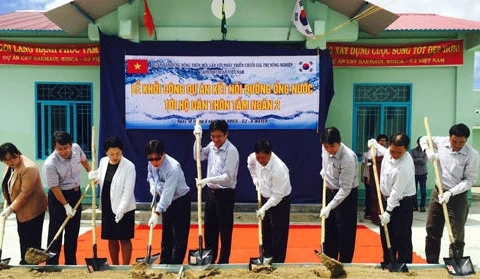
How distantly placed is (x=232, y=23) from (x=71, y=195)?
3884mm

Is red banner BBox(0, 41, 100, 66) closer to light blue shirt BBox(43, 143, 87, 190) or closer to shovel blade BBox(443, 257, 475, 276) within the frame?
light blue shirt BBox(43, 143, 87, 190)

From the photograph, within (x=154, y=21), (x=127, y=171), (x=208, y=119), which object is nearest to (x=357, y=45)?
(x=208, y=119)

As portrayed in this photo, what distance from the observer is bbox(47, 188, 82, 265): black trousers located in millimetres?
3916

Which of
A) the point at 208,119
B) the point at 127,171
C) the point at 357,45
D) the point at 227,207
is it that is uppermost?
the point at 357,45

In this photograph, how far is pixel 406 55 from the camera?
7559mm

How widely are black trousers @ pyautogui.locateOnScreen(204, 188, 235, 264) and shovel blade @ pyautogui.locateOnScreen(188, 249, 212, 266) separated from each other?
14.7 inches

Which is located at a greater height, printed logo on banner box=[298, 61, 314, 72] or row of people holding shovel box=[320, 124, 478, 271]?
printed logo on banner box=[298, 61, 314, 72]

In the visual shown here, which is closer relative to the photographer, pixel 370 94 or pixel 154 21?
pixel 154 21

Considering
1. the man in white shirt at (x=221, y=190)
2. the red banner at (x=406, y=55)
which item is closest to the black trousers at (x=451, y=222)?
the man in white shirt at (x=221, y=190)

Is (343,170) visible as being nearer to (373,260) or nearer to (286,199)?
(286,199)

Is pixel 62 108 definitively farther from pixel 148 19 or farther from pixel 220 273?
pixel 220 273

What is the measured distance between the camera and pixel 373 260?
4.77 meters

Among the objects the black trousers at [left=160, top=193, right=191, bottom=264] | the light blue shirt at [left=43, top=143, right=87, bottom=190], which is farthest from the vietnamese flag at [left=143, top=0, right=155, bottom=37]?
the black trousers at [left=160, top=193, right=191, bottom=264]

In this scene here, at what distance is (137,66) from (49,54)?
179 cm
